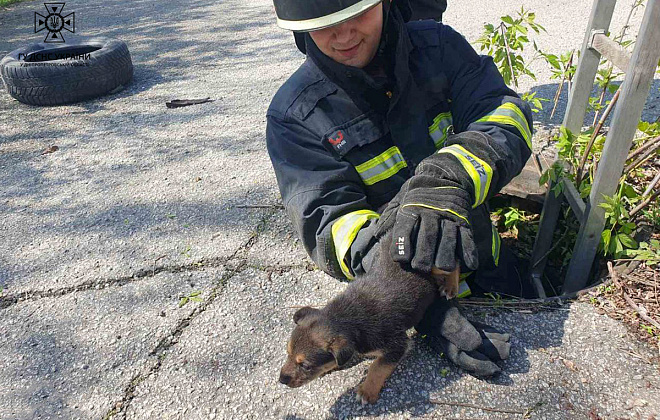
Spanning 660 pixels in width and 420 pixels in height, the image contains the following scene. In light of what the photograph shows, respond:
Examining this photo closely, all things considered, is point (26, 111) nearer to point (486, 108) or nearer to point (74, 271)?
point (74, 271)

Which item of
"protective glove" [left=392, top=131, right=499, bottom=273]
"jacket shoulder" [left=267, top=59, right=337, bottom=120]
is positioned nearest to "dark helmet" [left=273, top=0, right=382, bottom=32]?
"jacket shoulder" [left=267, top=59, right=337, bottom=120]

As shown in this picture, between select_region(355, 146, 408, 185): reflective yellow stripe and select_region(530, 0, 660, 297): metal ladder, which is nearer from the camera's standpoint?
select_region(530, 0, 660, 297): metal ladder

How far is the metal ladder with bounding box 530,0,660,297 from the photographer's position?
225 centimetres

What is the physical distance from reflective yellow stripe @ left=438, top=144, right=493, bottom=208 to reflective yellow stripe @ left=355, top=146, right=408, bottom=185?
1.28ft

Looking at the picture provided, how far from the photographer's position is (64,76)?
19.4 ft

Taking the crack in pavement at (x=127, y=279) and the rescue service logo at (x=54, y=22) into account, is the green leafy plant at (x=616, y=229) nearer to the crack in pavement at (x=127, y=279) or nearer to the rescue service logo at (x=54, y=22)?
the crack in pavement at (x=127, y=279)

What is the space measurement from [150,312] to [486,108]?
211cm

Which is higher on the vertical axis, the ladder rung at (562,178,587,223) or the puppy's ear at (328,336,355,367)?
the ladder rung at (562,178,587,223)

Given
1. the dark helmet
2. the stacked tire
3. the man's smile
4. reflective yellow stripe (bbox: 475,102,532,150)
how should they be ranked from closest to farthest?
the dark helmet → the man's smile → reflective yellow stripe (bbox: 475,102,532,150) → the stacked tire

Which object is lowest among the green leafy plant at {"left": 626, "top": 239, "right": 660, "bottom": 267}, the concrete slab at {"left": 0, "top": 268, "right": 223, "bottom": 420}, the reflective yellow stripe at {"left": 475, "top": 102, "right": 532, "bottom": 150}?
the concrete slab at {"left": 0, "top": 268, "right": 223, "bottom": 420}

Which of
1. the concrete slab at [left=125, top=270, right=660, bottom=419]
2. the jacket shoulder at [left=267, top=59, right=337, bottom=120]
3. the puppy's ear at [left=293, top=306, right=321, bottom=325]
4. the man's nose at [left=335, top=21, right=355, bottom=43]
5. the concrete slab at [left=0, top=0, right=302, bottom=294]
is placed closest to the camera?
the concrete slab at [left=125, top=270, right=660, bottom=419]

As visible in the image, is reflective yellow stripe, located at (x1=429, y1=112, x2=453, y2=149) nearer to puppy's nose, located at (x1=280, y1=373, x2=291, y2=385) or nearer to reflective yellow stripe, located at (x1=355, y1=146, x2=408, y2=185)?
reflective yellow stripe, located at (x1=355, y1=146, x2=408, y2=185)

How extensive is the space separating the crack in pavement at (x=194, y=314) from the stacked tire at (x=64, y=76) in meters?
3.75

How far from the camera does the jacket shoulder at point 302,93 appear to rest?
9.07 ft
